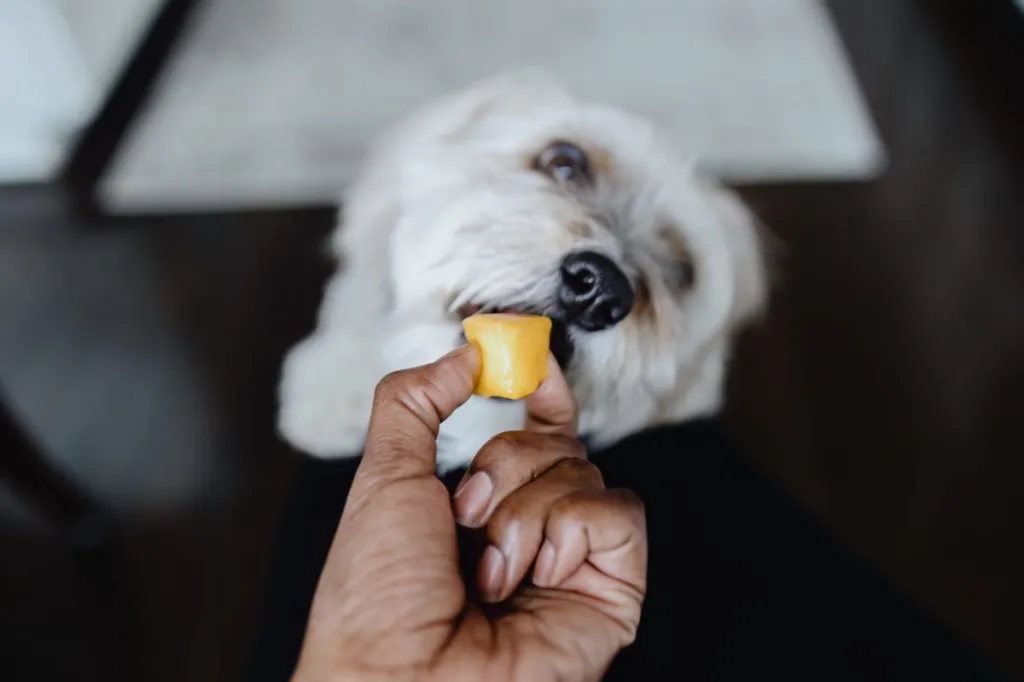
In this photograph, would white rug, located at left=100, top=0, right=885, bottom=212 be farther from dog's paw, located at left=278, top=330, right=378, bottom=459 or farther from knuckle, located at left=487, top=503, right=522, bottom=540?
knuckle, located at left=487, top=503, right=522, bottom=540

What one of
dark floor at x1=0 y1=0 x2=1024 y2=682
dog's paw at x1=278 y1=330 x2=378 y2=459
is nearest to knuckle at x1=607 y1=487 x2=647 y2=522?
dog's paw at x1=278 y1=330 x2=378 y2=459

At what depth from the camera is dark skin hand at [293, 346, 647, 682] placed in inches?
15.7

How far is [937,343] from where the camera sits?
1.42m

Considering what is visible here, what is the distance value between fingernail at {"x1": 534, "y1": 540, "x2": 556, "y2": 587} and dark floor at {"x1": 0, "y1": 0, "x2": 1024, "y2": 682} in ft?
2.20

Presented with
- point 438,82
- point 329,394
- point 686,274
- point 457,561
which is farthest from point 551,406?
point 438,82

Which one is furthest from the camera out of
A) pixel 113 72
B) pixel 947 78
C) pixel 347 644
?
pixel 947 78

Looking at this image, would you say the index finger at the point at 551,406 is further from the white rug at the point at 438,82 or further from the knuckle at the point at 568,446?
the white rug at the point at 438,82

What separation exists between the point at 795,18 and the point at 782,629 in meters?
1.66

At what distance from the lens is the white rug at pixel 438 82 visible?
1.58 metres

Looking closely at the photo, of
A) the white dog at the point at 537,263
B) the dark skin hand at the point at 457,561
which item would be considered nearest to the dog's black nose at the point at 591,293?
the white dog at the point at 537,263

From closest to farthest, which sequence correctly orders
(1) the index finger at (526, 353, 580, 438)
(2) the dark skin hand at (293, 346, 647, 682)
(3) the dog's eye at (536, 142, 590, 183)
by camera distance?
1. (2) the dark skin hand at (293, 346, 647, 682)
2. (1) the index finger at (526, 353, 580, 438)
3. (3) the dog's eye at (536, 142, 590, 183)

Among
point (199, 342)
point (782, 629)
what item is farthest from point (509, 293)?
point (199, 342)

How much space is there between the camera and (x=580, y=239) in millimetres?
636

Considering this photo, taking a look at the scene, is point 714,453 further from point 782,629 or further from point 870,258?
point 870,258
